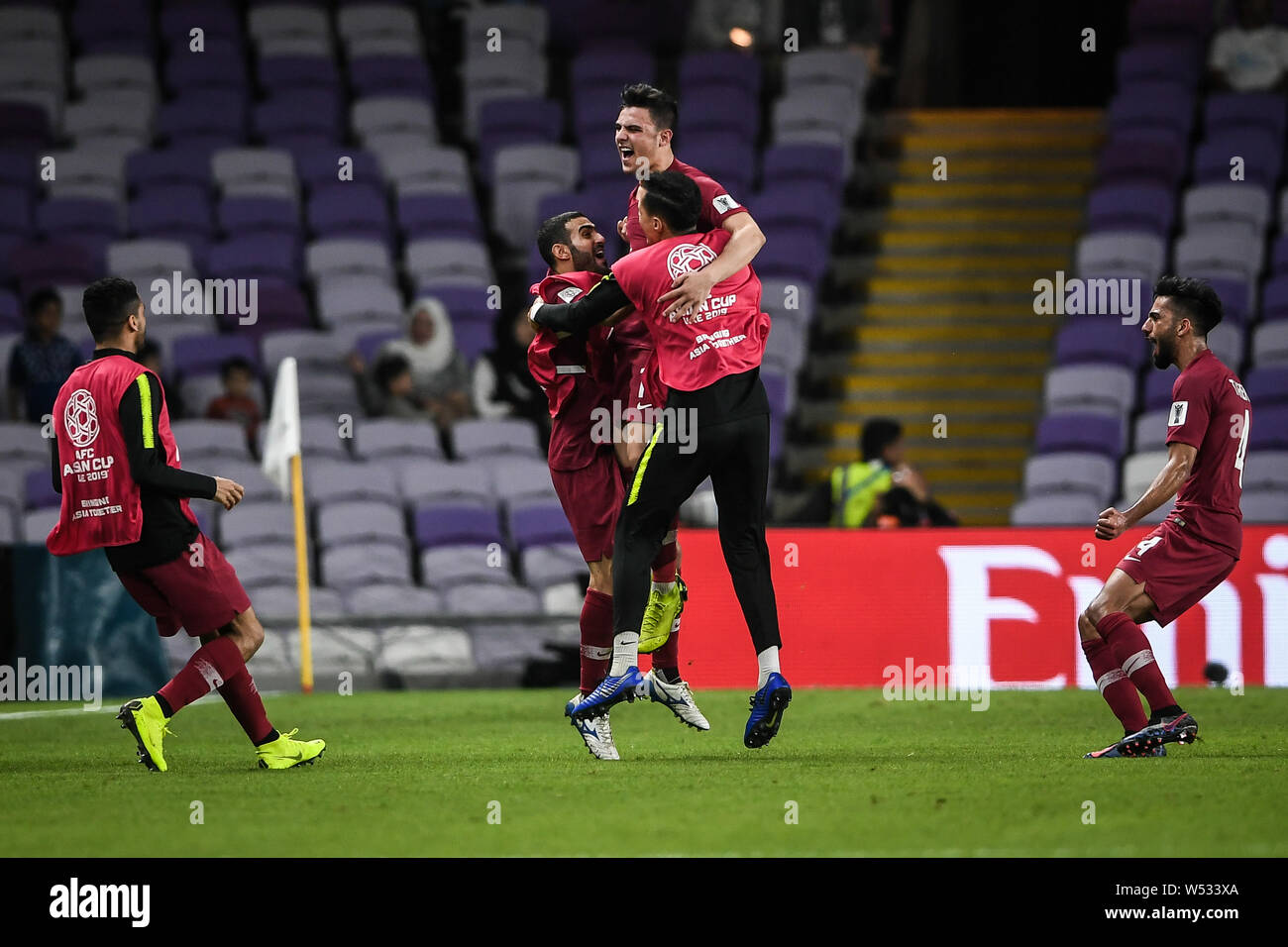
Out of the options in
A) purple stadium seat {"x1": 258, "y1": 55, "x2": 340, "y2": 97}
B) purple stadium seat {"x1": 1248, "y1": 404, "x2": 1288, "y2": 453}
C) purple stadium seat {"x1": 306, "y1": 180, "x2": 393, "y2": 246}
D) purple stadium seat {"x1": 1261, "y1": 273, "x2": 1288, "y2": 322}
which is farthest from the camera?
purple stadium seat {"x1": 258, "y1": 55, "x2": 340, "y2": 97}

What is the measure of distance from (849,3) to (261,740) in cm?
1326

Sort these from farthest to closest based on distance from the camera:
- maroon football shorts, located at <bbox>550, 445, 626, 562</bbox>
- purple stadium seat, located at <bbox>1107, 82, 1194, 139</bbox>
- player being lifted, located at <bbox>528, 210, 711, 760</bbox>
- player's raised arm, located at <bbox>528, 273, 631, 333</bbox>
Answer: purple stadium seat, located at <bbox>1107, 82, 1194, 139</bbox>, maroon football shorts, located at <bbox>550, 445, 626, 562</bbox>, player being lifted, located at <bbox>528, 210, 711, 760</bbox>, player's raised arm, located at <bbox>528, 273, 631, 333</bbox>

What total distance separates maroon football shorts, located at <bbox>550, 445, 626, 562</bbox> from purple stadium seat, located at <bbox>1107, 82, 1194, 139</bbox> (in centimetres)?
1090

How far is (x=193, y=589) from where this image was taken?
23.3 ft

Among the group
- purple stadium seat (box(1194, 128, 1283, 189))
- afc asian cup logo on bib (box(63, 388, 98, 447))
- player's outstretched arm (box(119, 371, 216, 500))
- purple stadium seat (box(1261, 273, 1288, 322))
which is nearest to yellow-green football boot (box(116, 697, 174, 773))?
player's outstretched arm (box(119, 371, 216, 500))

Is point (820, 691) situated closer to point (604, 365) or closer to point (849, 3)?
point (604, 365)

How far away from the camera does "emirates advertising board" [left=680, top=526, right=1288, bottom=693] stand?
444 inches

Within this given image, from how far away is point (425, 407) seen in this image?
14.9 meters

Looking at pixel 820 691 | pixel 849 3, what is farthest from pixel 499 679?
pixel 849 3

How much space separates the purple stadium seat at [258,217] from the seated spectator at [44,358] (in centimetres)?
305

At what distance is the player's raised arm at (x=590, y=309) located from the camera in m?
7.19

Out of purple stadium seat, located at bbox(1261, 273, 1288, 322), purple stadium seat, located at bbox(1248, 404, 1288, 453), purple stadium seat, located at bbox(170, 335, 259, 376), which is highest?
purple stadium seat, located at bbox(1261, 273, 1288, 322)

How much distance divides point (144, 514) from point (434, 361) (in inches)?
317

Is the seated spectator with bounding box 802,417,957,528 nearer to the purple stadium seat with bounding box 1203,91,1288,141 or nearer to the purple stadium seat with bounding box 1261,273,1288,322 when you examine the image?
the purple stadium seat with bounding box 1261,273,1288,322
